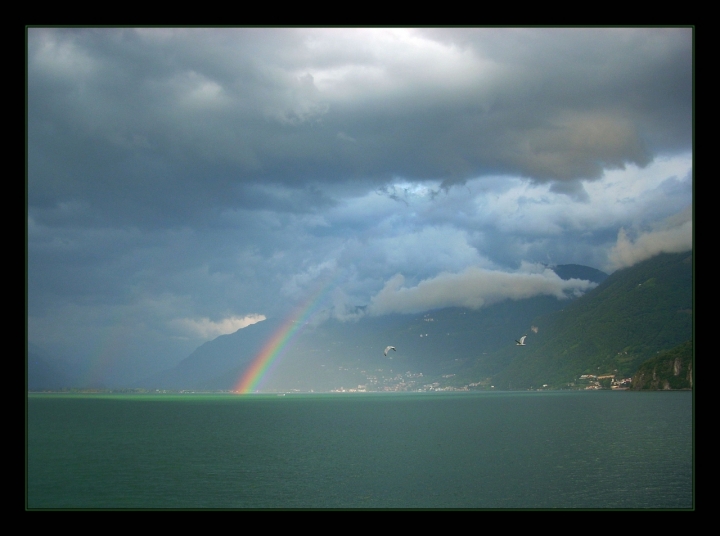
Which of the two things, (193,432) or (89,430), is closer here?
(193,432)

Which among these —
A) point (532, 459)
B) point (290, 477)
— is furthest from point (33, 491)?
point (532, 459)
